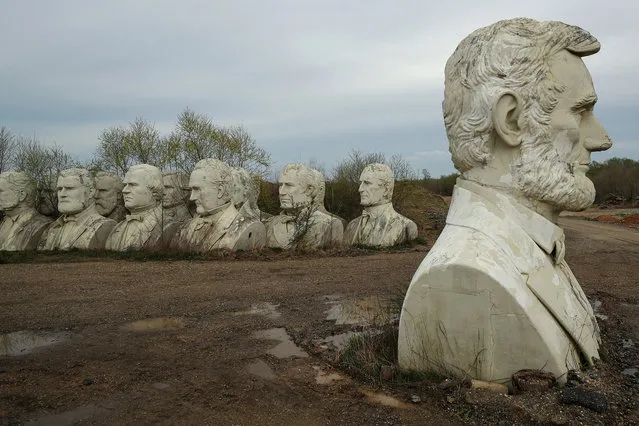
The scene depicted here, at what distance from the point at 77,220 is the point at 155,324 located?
8.25 metres

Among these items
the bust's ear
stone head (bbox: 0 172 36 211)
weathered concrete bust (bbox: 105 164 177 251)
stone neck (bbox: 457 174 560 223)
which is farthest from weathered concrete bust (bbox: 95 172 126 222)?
the bust's ear

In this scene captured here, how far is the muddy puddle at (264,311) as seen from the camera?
564cm

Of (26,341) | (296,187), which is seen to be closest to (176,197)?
(296,187)

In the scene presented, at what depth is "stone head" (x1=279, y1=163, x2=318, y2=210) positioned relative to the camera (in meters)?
12.4

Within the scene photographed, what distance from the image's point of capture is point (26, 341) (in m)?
4.68

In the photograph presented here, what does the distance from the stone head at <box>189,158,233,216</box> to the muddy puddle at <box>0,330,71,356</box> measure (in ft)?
21.0

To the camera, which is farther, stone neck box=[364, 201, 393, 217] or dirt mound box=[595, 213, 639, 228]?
dirt mound box=[595, 213, 639, 228]

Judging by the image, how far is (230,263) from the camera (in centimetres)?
1001

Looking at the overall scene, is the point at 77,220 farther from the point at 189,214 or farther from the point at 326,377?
the point at 326,377

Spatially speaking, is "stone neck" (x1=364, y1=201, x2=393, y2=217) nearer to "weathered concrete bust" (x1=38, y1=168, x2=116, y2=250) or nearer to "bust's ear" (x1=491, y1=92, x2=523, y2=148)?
"weathered concrete bust" (x1=38, y1=168, x2=116, y2=250)

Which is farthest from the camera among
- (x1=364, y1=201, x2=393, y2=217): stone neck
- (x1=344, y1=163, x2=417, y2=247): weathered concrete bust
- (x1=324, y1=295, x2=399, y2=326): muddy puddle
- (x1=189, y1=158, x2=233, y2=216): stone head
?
(x1=364, y1=201, x2=393, y2=217): stone neck

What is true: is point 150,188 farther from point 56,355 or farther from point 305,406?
point 305,406

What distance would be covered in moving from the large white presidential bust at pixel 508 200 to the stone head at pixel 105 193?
1207cm

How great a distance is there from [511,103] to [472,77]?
0.29m
